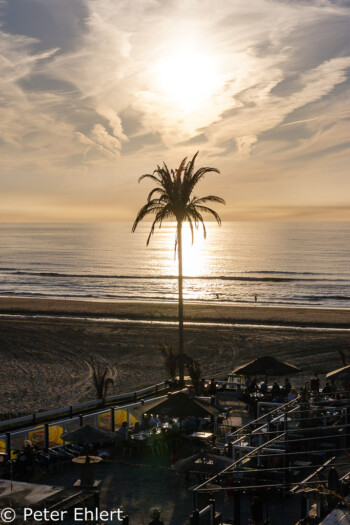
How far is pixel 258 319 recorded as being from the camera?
1946 inches

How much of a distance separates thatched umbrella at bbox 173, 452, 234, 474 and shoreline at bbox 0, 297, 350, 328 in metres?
35.1

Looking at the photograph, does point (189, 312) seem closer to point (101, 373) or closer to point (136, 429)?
point (101, 373)

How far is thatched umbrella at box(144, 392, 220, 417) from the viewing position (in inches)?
622

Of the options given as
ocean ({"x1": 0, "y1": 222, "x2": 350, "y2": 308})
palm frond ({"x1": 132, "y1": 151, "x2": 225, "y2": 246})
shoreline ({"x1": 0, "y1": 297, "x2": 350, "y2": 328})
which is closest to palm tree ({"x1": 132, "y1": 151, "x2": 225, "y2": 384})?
palm frond ({"x1": 132, "y1": 151, "x2": 225, "y2": 246})

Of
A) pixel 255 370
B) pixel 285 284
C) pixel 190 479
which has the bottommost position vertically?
pixel 190 479

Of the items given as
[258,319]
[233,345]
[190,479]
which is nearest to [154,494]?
[190,479]

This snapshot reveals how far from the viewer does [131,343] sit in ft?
119

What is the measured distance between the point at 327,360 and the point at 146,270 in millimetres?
79156

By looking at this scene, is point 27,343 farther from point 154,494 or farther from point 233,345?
point 154,494

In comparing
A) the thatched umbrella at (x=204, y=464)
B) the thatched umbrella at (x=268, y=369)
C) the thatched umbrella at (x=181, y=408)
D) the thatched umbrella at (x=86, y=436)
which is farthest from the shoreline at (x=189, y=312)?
the thatched umbrella at (x=204, y=464)

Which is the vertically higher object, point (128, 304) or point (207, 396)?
point (128, 304)

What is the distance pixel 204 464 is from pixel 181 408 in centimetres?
343

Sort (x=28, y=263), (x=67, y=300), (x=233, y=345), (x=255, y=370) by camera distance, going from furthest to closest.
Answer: (x=28, y=263) → (x=67, y=300) → (x=233, y=345) → (x=255, y=370)

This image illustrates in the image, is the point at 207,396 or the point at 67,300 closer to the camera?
the point at 207,396
